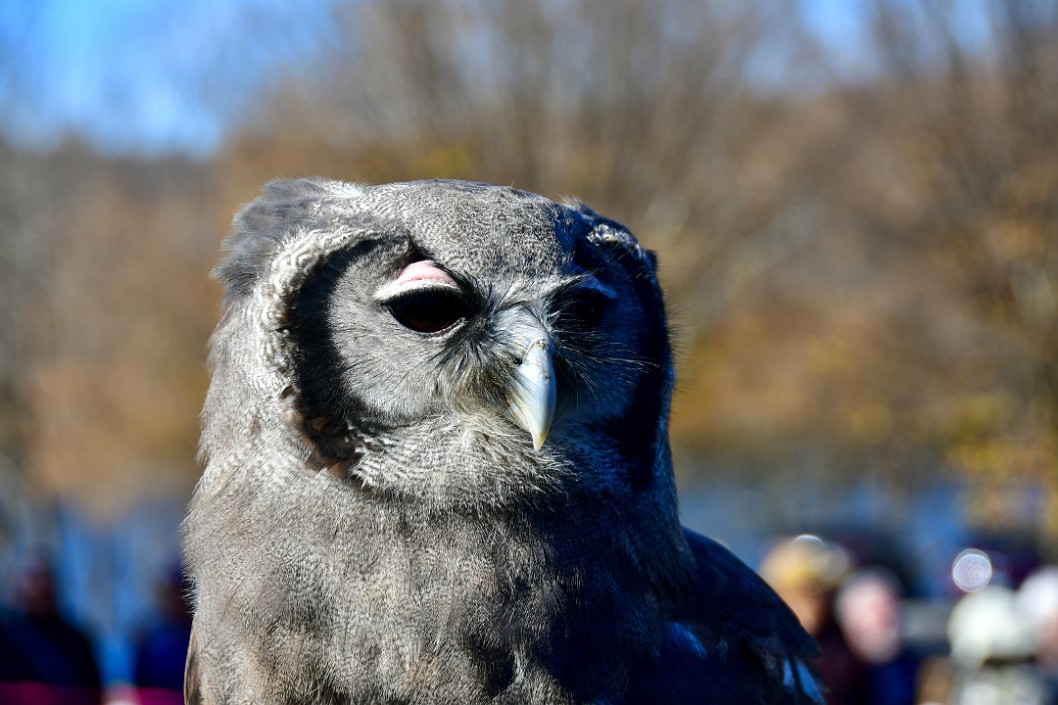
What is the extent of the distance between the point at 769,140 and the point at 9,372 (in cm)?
1608

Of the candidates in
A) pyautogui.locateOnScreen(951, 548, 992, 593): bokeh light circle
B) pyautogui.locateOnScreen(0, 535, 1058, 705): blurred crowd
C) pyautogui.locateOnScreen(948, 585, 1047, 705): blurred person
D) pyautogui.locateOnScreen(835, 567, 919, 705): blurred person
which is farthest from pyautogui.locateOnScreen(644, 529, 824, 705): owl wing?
pyautogui.locateOnScreen(951, 548, 992, 593): bokeh light circle

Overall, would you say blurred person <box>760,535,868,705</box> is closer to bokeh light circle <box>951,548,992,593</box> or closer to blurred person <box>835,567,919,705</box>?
blurred person <box>835,567,919,705</box>

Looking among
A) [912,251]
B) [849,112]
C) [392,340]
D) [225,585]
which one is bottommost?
[225,585]

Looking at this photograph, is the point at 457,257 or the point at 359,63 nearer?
the point at 457,257

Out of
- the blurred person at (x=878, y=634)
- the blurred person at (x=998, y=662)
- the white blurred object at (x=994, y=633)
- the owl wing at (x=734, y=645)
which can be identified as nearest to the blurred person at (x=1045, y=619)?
the white blurred object at (x=994, y=633)

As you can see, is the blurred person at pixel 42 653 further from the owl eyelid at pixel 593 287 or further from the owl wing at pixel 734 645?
the owl eyelid at pixel 593 287

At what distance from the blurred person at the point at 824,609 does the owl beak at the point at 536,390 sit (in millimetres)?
3722

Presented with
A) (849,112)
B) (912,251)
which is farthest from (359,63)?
(912,251)

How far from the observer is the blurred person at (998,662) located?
548 centimetres

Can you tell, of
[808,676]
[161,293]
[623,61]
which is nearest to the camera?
[808,676]

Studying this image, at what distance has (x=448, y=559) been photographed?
6.37ft

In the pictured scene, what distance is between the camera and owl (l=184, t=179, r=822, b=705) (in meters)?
1.92

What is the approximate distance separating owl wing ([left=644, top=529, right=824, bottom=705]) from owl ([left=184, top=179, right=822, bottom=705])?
0.01 meters

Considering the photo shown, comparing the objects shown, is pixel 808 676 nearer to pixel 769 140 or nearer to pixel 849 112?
pixel 849 112
